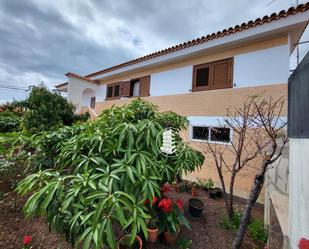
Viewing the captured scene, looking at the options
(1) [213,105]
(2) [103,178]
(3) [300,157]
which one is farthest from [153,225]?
(1) [213,105]

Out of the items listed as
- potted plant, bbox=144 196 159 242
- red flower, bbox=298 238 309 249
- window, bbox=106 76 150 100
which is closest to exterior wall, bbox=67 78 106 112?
window, bbox=106 76 150 100

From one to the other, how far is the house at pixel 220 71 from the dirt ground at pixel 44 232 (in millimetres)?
2364

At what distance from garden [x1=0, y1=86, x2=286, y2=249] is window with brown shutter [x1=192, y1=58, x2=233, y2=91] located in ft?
12.0

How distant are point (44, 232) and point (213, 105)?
591 cm

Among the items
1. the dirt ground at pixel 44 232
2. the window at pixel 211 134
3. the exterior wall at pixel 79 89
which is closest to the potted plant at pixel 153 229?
the dirt ground at pixel 44 232

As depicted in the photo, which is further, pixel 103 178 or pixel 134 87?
pixel 134 87

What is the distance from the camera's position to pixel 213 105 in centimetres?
625

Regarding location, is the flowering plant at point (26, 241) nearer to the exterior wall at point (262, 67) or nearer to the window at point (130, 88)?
the exterior wall at point (262, 67)

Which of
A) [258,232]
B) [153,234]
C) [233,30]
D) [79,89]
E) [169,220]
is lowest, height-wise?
[258,232]

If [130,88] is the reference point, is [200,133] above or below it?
below

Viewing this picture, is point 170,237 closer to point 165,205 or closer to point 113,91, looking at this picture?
point 165,205

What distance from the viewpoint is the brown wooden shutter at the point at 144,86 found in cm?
872

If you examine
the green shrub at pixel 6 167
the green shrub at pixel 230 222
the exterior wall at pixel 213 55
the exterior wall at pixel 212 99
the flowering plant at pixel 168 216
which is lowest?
the green shrub at pixel 230 222

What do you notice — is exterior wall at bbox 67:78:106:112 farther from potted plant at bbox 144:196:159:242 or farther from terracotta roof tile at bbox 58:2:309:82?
potted plant at bbox 144:196:159:242
